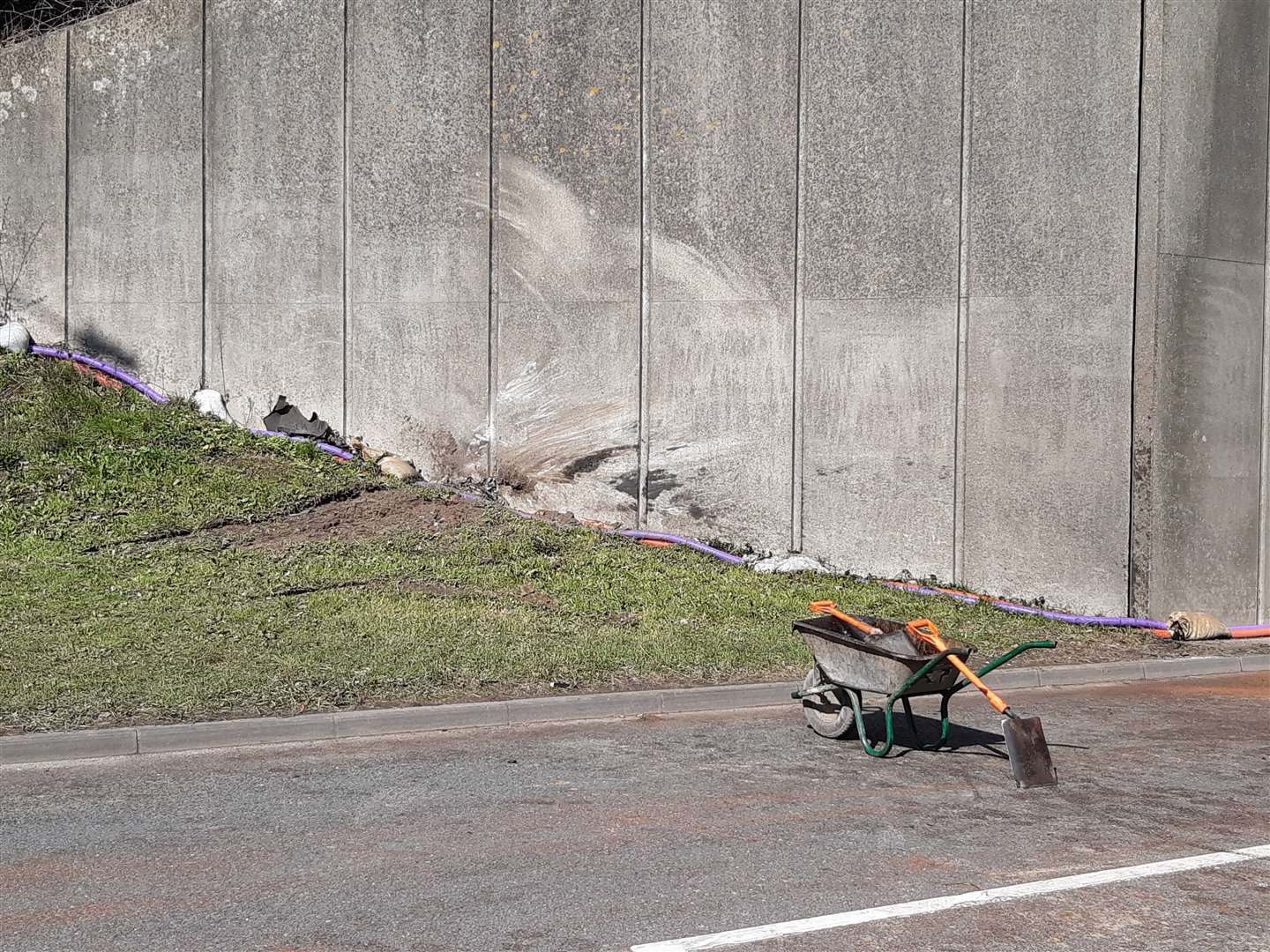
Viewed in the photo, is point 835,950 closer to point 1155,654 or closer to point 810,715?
point 810,715

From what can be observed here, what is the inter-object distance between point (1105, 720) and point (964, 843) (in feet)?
12.6

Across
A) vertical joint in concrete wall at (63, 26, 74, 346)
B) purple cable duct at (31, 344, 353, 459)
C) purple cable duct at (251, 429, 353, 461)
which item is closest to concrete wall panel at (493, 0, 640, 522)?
purple cable duct at (251, 429, 353, 461)

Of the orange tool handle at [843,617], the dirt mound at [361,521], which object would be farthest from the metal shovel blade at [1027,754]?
the dirt mound at [361,521]

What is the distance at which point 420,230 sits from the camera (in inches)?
655

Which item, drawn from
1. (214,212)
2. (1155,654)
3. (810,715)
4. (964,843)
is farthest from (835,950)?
(214,212)

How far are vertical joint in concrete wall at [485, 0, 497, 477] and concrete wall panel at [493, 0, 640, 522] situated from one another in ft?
0.19

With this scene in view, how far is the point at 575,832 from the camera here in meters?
6.30

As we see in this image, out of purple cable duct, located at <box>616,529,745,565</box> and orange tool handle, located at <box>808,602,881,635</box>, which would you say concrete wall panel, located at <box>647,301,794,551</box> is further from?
orange tool handle, located at <box>808,602,881,635</box>

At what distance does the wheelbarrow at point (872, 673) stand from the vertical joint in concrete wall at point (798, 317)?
21.6 feet

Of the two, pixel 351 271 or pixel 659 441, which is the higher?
pixel 351 271

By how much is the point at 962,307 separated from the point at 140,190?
419 inches

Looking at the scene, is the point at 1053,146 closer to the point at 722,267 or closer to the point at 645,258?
the point at 722,267

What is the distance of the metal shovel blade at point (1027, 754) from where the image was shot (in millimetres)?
7266

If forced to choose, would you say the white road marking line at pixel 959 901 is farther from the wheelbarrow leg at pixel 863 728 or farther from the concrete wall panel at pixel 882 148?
the concrete wall panel at pixel 882 148
